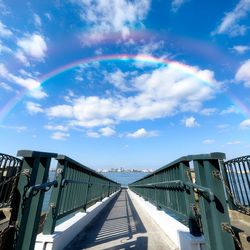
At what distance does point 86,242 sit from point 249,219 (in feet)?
11.1

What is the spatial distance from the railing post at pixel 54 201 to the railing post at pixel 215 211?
7.13 ft

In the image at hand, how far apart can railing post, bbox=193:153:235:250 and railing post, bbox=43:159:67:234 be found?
2172mm

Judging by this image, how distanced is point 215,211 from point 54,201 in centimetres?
234

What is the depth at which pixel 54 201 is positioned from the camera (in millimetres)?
2363

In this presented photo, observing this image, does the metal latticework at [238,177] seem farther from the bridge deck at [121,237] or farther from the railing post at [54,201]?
the railing post at [54,201]

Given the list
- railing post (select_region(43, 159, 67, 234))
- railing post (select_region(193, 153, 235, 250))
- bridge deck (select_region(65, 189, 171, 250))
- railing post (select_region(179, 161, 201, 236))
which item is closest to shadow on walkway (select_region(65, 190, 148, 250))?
bridge deck (select_region(65, 189, 171, 250))

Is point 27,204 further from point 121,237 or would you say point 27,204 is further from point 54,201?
point 121,237

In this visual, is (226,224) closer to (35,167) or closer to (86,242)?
(35,167)

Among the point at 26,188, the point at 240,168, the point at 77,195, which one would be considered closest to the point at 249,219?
the point at 240,168

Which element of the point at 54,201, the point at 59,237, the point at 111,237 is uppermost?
the point at 54,201

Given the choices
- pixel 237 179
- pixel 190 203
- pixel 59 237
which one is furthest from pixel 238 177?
pixel 59 237

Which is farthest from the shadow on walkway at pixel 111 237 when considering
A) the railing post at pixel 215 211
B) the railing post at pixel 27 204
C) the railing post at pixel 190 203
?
the railing post at pixel 215 211

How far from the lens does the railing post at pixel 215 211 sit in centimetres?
→ 131

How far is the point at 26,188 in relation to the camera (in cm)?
143
